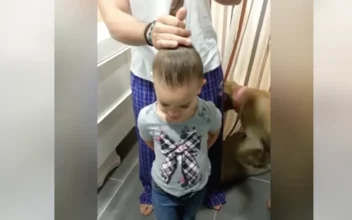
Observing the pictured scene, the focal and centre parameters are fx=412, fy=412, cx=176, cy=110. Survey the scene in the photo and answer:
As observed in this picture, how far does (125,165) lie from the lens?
1096mm

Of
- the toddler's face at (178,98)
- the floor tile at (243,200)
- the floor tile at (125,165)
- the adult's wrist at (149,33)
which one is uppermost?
the adult's wrist at (149,33)

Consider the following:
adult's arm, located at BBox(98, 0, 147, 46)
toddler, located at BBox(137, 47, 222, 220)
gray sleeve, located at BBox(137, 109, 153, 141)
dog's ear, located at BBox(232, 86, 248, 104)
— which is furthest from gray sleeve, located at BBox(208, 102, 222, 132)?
dog's ear, located at BBox(232, 86, 248, 104)

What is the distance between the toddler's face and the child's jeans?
7.5 inches

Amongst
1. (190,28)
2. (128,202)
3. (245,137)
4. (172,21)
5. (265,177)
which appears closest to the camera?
(172,21)

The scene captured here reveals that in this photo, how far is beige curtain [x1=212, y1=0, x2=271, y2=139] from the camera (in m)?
0.79

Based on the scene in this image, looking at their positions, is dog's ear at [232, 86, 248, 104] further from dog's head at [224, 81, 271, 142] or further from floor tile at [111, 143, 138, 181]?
floor tile at [111, 143, 138, 181]

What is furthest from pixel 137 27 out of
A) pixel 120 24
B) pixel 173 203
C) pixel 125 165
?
pixel 125 165

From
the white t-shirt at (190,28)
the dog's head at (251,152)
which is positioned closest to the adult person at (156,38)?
the white t-shirt at (190,28)

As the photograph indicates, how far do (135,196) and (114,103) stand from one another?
0.23 metres

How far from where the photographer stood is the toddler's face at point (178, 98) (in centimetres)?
56

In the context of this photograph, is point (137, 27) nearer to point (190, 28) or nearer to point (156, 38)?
point (156, 38)

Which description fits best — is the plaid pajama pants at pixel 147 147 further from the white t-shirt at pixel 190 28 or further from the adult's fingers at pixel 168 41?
the adult's fingers at pixel 168 41
